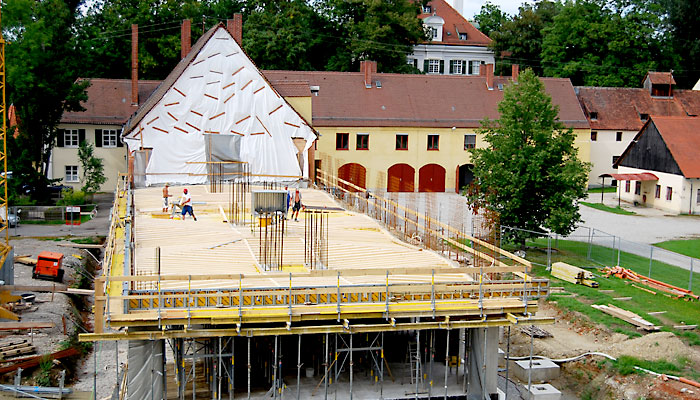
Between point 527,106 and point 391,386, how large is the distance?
828 inches

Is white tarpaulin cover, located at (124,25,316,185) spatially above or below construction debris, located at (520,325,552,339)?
above

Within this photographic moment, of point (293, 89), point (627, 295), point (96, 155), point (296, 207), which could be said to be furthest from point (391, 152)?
point (296, 207)

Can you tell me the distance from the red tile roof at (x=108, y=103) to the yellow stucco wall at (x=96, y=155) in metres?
0.47

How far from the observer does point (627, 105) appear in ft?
218

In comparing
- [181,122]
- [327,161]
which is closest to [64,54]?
[181,122]

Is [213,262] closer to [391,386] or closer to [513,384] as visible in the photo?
[391,386]

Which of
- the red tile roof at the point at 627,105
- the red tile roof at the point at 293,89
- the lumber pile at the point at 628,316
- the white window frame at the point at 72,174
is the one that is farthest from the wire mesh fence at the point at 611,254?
the white window frame at the point at 72,174

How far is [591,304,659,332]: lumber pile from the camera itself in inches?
1145

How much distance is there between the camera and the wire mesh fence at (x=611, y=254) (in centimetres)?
3612

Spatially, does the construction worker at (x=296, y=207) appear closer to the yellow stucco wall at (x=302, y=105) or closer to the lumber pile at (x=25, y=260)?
the lumber pile at (x=25, y=260)

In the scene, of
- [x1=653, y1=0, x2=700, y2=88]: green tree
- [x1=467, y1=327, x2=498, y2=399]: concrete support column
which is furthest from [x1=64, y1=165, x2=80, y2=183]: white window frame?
[x1=653, y1=0, x2=700, y2=88]: green tree

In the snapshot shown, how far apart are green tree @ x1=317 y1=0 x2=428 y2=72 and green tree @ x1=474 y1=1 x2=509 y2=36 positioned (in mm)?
22445

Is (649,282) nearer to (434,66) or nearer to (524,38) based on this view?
(434,66)

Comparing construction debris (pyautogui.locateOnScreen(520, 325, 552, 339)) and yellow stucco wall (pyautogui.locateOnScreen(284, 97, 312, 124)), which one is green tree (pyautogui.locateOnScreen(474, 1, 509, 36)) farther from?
construction debris (pyautogui.locateOnScreen(520, 325, 552, 339))
